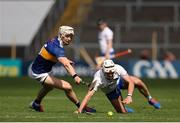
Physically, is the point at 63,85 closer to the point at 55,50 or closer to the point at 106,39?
the point at 55,50

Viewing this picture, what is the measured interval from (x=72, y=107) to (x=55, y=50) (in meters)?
2.47

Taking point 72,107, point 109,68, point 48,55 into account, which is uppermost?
point 48,55

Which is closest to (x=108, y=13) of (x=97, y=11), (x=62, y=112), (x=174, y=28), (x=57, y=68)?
(x=97, y=11)

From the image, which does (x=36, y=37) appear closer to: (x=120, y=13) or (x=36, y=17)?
(x=36, y=17)

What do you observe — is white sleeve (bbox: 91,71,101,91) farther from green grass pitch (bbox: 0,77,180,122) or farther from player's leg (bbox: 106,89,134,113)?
player's leg (bbox: 106,89,134,113)

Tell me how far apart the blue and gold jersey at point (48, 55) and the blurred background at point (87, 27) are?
18134 millimetres

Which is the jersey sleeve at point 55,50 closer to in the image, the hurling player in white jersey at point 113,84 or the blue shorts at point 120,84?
the hurling player in white jersey at point 113,84

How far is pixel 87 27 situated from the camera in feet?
132

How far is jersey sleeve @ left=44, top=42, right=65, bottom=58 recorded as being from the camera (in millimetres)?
16067

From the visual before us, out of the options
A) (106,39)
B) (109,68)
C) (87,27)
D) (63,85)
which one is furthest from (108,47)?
(87,27)

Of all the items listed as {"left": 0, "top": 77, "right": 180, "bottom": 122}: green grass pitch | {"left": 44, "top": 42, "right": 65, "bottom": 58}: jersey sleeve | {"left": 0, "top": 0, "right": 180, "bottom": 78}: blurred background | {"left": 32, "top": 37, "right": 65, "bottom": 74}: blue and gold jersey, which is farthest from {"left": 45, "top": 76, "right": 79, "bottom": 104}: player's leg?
{"left": 0, "top": 0, "right": 180, "bottom": 78}: blurred background

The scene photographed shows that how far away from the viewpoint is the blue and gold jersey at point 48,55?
16172 mm

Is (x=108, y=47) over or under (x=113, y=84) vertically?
over

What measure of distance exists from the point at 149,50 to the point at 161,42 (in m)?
1.31
